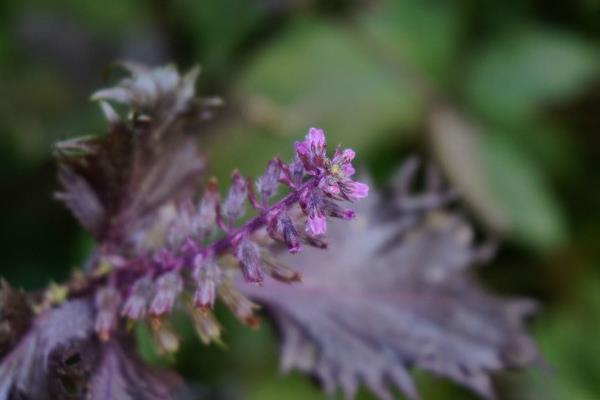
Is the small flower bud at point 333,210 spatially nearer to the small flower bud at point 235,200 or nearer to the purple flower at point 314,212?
the purple flower at point 314,212

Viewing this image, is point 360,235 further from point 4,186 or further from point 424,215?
point 4,186

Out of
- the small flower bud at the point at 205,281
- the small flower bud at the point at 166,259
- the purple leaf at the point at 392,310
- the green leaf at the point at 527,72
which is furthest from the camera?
the green leaf at the point at 527,72

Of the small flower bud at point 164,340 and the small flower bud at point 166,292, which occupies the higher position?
the small flower bud at point 166,292

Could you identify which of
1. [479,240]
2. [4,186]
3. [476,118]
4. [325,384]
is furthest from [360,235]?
[4,186]

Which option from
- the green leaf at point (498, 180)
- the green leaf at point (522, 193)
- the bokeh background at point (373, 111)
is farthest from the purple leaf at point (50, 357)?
the green leaf at point (522, 193)

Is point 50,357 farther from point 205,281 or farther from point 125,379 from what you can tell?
point 205,281

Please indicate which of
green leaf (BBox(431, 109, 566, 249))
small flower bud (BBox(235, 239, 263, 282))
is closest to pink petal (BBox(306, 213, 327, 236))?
small flower bud (BBox(235, 239, 263, 282))

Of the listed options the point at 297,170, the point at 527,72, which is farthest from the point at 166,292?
the point at 527,72
